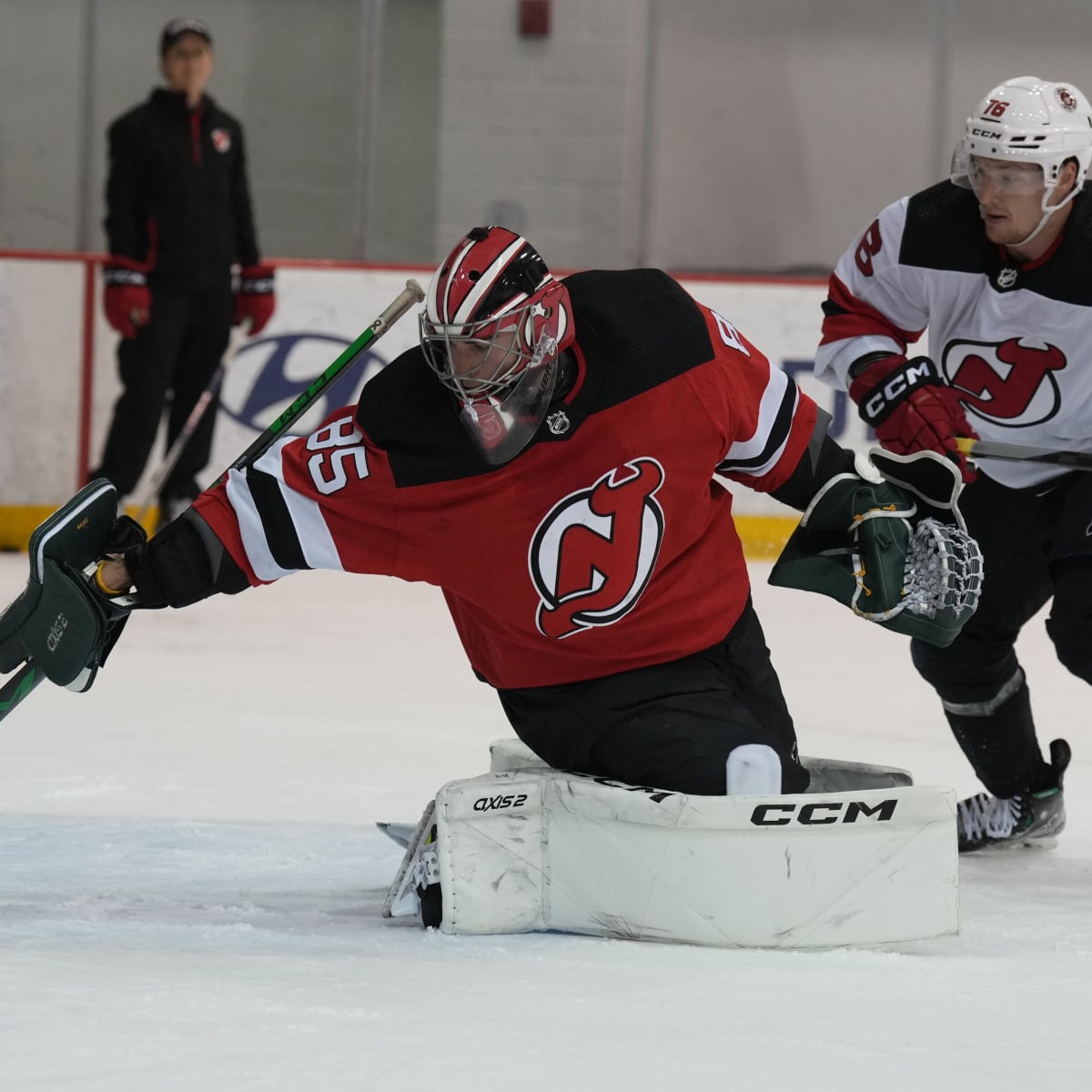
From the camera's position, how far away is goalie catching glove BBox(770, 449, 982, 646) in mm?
2424

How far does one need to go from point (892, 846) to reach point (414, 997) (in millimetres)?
596

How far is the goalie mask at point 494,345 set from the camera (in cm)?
214

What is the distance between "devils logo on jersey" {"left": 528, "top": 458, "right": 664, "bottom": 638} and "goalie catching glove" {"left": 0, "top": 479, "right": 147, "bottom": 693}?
50 centimetres

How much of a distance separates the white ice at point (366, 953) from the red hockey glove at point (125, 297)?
201cm

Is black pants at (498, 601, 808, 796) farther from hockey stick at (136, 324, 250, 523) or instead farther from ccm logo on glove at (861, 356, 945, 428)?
hockey stick at (136, 324, 250, 523)

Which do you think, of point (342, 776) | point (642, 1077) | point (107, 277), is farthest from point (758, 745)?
point (107, 277)

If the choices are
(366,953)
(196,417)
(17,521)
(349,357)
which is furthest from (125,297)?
(366,953)

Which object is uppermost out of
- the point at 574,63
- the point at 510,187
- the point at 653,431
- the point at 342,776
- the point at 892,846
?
the point at 574,63

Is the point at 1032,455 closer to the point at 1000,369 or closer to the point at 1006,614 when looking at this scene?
the point at 1000,369

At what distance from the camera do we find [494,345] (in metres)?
2.14

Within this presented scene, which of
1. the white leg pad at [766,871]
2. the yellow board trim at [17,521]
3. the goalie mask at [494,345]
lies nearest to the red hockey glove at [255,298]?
the yellow board trim at [17,521]

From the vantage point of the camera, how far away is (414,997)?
1.82 m

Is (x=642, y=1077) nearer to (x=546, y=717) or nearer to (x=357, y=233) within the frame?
(x=546, y=717)

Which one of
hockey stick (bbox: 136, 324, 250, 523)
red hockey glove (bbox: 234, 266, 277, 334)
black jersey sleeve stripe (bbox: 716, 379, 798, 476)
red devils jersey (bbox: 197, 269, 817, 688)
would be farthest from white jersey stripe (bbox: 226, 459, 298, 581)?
red hockey glove (bbox: 234, 266, 277, 334)
